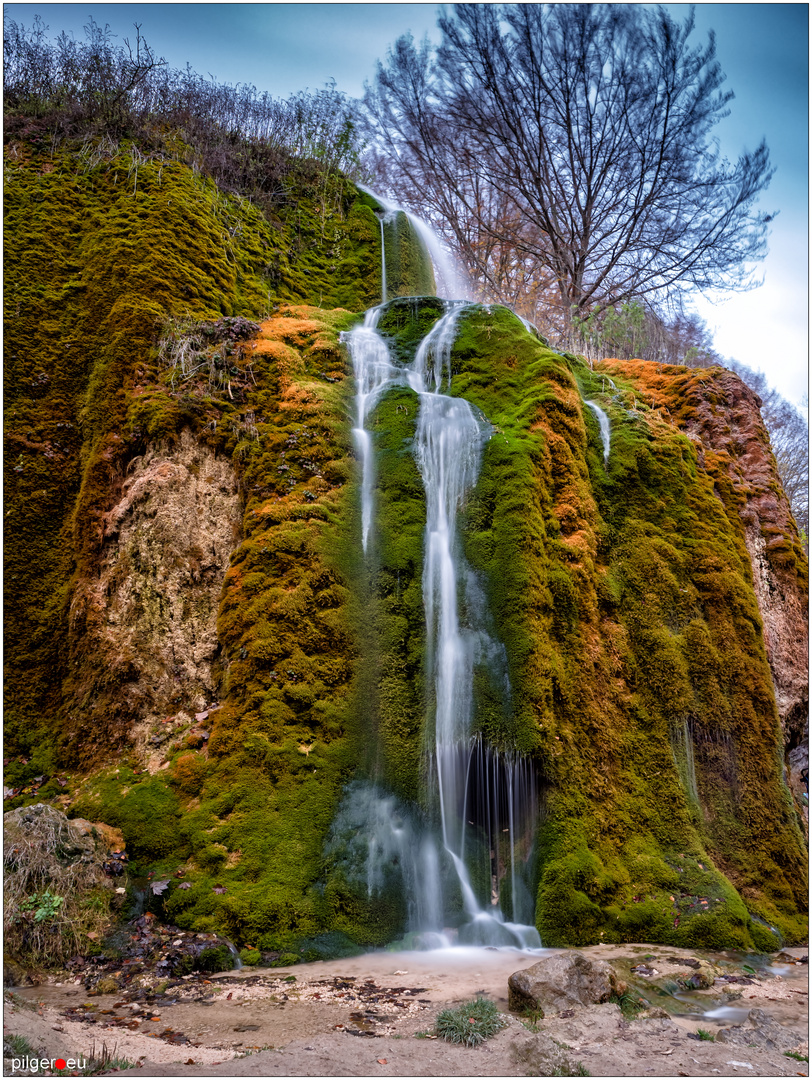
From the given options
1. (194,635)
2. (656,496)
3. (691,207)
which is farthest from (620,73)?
(194,635)

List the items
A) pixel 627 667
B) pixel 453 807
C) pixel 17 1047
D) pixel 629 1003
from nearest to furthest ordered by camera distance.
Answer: pixel 17 1047 → pixel 629 1003 → pixel 453 807 → pixel 627 667

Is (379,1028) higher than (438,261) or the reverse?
the reverse

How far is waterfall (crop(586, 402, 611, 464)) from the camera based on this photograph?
8586mm

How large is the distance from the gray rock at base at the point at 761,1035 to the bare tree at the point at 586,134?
12.3 m

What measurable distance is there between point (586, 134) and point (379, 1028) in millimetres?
15265

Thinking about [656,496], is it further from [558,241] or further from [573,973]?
[558,241]

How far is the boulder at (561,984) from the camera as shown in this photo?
3975 mm

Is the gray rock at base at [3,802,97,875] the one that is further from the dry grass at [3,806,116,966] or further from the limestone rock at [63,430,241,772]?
the limestone rock at [63,430,241,772]

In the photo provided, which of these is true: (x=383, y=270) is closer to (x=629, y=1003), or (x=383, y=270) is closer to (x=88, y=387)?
(x=88, y=387)

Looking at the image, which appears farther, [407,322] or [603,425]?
[407,322]

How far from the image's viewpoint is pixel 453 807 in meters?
5.93

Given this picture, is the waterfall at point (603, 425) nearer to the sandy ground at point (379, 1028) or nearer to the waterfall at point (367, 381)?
the waterfall at point (367, 381)

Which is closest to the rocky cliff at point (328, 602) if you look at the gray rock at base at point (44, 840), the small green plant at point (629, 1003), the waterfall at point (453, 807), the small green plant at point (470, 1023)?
the waterfall at point (453, 807)

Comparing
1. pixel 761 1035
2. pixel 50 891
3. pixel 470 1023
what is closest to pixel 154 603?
pixel 50 891
